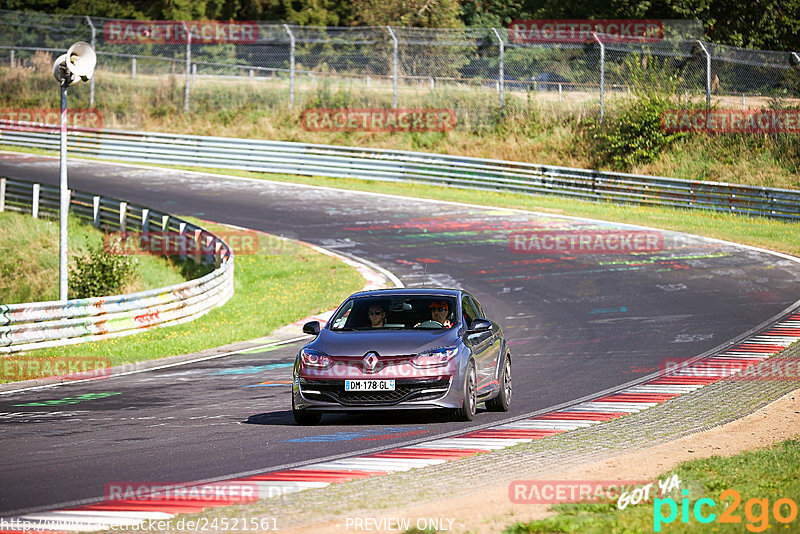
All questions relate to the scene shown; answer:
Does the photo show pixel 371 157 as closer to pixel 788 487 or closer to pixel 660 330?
pixel 660 330

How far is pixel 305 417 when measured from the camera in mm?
11422

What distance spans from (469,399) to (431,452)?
69.2 inches

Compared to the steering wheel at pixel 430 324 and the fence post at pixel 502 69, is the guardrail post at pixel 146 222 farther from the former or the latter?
the steering wheel at pixel 430 324

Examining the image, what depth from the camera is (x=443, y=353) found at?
11148 mm

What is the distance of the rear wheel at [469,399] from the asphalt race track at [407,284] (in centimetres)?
18

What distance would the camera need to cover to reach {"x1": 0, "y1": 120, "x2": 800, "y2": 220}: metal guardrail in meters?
33.7

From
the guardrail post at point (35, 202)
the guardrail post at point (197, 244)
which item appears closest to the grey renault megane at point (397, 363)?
the guardrail post at point (197, 244)

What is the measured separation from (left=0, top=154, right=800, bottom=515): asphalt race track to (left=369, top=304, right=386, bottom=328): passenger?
1.05 meters

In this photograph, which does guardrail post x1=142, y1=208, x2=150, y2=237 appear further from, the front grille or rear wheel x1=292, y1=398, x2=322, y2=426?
the front grille

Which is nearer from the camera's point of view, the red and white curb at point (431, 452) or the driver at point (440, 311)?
the red and white curb at point (431, 452)

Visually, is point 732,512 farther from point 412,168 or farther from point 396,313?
point 412,168

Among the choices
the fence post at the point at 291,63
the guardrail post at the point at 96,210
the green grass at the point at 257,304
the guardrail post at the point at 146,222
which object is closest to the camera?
the green grass at the point at 257,304

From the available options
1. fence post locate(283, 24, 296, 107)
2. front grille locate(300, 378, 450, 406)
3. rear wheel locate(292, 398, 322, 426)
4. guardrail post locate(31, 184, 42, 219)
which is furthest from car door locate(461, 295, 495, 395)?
fence post locate(283, 24, 296, 107)

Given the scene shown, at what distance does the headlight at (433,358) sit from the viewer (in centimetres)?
1105
